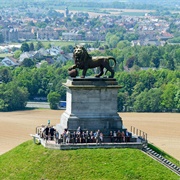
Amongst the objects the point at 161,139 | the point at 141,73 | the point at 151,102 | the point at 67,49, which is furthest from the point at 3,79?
the point at 67,49

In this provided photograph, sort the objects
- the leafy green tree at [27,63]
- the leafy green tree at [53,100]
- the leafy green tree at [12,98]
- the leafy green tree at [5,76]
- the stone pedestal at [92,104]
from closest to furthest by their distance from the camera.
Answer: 1. the stone pedestal at [92,104]
2. the leafy green tree at [12,98]
3. the leafy green tree at [53,100]
4. the leafy green tree at [5,76]
5. the leafy green tree at [27,63]

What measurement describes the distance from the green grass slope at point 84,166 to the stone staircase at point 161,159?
16.6 inches

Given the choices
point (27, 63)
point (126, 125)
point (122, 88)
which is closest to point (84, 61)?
point (126, 125)

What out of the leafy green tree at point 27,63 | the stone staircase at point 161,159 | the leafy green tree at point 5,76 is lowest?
the leafy green tree at point 27,63

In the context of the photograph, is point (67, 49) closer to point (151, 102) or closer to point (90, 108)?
point (151, 102)

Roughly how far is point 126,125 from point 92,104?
40.0 metres

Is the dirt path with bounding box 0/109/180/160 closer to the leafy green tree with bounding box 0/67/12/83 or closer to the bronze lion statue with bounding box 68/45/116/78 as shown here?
the bronze lion statue with bounding box 68/45/116/78

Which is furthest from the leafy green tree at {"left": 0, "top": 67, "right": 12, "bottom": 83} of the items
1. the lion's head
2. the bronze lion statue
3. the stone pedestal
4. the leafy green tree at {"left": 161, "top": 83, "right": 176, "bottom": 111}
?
the stone pedestal

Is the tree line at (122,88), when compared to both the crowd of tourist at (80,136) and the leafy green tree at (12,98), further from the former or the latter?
the crowd of tourist at (80,136)

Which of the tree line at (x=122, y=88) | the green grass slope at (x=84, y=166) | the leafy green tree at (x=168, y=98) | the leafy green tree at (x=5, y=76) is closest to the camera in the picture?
the green grass slope at (x=84, y=166)

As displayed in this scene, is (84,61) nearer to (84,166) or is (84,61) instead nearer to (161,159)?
→ (161,159)

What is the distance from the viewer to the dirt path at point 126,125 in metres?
71.0

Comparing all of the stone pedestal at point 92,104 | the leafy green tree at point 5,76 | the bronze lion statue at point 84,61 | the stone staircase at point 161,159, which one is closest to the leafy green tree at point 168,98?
the leafy green tree at point 5,76

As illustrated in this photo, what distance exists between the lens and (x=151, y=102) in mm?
101375
